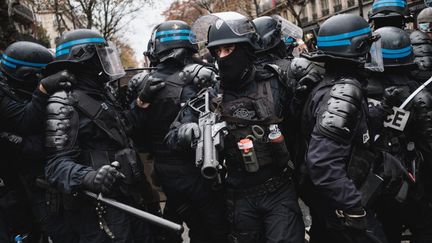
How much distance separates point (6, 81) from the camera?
12.4 ft

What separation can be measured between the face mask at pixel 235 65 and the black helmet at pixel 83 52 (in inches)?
39.5

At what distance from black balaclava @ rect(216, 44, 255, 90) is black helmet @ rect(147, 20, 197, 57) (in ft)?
3.63

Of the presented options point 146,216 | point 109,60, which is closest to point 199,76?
point 109,60

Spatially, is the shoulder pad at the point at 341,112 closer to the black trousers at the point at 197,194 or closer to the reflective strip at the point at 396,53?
the reflective strip at the point at 396,53

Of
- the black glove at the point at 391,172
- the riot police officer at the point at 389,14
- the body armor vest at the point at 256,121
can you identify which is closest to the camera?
the black glove at the point at 391,172

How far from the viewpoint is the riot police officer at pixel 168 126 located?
11.4 feet

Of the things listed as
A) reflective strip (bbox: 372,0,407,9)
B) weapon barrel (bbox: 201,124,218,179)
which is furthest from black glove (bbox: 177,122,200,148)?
reflective strip (bbox: 372,0,407,9)

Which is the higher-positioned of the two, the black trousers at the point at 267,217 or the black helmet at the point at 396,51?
the black helmet at the point at 396,51

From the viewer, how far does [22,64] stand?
3.72 m

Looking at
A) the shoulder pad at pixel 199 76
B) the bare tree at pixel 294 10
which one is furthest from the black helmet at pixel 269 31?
the bare tree at pixel 294 10

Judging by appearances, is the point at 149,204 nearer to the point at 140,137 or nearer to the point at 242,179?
the point at 140,137

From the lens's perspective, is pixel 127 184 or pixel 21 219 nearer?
pixel 127 184

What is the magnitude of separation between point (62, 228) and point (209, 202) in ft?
4.44

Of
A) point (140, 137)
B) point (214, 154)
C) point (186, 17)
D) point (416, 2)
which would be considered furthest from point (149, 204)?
point (186, 17)
